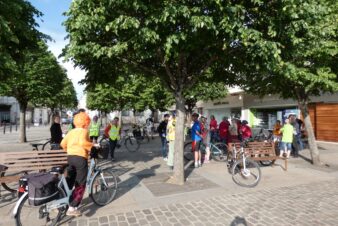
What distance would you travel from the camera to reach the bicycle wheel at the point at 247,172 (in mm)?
7820

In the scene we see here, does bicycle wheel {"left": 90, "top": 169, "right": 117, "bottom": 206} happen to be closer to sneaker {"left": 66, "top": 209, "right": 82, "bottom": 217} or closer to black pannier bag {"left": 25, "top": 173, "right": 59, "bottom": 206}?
sneaker {"left": 66, "top": 209, "right": 82, "bottom": 217}

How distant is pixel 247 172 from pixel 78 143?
4443 millimetres

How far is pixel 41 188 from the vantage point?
469 centimetres

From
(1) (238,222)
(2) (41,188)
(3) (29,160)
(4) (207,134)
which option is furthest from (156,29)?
(4) (207,134)

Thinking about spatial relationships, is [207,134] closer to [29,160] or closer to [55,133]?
[55,133]

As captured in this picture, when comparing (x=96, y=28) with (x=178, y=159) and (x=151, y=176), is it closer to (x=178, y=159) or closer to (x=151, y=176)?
(x=178, y=159)

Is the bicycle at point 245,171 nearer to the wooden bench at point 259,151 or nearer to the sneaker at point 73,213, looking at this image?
the wooden bench at point 259,151

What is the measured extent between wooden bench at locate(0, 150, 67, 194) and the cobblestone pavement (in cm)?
221

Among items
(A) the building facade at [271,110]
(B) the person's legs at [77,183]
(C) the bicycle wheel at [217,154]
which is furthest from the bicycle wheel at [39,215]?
(A) the building facade at [271,110]

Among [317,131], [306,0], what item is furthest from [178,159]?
[317,131]

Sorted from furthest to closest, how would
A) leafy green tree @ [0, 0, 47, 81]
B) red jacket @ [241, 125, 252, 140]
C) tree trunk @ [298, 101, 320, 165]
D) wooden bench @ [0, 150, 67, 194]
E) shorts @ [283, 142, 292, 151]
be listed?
red jacket @ [241, 125, 252, 140] → shorts @ [283, 142, 292, 151] → tree trunk @ [298, 101, 320, 165] → leafy green tree @ [0, 0, 47, 81] → wooden bench @ [0, 150, 67, 194]

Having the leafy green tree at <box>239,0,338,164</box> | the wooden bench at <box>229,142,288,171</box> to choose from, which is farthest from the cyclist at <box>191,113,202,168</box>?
the leafy green tree at <box>239,0,338,164</box>

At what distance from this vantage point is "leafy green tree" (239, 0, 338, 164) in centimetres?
622

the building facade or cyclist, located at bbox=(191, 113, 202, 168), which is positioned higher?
the building facade
